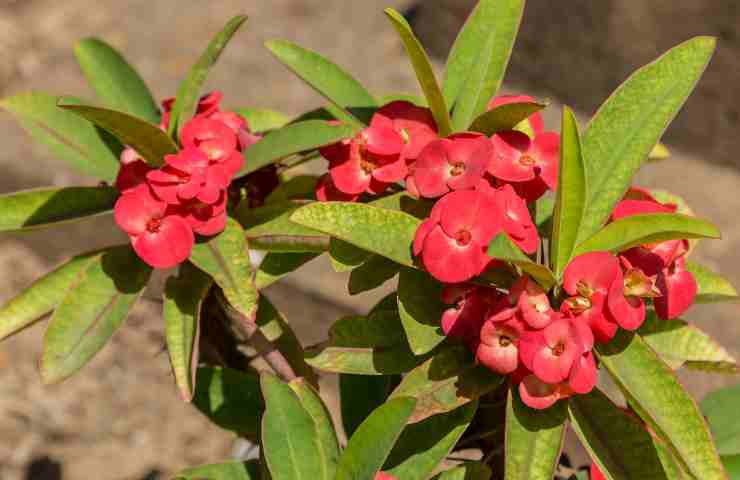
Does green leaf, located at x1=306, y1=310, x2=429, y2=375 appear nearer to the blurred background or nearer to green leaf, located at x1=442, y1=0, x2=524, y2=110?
green leaf, located at x1=442, y1=0, x2=524, y2=110

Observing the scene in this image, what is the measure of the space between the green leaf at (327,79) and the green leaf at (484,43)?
105 millimetres

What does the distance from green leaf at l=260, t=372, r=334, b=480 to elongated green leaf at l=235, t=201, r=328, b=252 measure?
6.6 inches

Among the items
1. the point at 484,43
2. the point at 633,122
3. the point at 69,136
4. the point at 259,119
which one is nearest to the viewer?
the point at 633,122

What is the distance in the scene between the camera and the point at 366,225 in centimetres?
91

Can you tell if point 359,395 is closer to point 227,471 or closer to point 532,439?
point 227,471

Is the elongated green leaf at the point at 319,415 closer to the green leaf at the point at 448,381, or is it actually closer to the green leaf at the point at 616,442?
the green leaf at the point at 448,381

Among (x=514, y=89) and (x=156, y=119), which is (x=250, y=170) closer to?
(x=156, y=119)

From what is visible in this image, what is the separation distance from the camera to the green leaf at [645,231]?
2.69 feet

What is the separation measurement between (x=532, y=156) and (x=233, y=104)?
6.96ft

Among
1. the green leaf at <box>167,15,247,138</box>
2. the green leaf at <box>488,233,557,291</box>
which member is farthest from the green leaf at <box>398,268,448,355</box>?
the green leaf at <box>167,15,247,138</box>

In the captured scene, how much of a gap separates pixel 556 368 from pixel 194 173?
439 mm

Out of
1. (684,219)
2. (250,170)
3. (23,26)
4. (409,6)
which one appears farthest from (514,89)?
(684,219)

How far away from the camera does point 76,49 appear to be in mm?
1268

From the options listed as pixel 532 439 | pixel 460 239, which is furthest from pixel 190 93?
pixel 532 439
